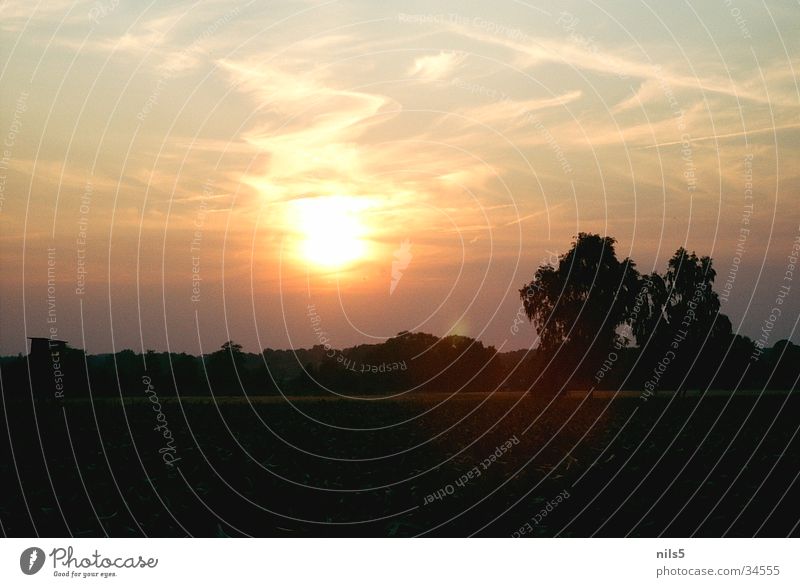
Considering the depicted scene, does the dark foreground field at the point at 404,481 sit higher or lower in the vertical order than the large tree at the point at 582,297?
lower

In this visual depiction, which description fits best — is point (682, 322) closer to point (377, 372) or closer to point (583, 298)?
point (583, 298)

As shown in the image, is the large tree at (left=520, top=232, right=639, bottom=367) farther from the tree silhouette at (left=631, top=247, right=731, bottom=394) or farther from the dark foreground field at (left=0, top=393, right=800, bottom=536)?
the dark foreground field at (left=0, top=393, right=800, bottom=536)

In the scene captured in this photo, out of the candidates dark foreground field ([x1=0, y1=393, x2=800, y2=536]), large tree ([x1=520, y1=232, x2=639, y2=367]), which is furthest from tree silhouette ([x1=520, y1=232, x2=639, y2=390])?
dark foreground field ([x1=0, y1=393, x2=800, y2=536])

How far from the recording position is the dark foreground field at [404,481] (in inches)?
668

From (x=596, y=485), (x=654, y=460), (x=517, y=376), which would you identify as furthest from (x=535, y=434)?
(x=517, y=376)

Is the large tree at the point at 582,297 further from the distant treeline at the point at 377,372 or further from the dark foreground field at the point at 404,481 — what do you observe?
the dark foreground field at the point at 404,481

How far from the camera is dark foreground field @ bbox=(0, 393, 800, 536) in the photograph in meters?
17.0

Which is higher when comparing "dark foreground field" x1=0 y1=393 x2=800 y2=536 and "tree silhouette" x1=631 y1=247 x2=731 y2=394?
"tree silhouette" x1=631 y1=247 x2=731 y2=394

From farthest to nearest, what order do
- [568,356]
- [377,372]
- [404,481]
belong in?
[568,356], [377,372], [404,481]

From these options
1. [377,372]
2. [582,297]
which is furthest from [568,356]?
[377,372]

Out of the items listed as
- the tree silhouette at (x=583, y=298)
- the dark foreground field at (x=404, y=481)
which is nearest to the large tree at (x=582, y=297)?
the tree silhouette at (x=583, y=298)

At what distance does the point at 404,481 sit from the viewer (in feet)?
64.4
